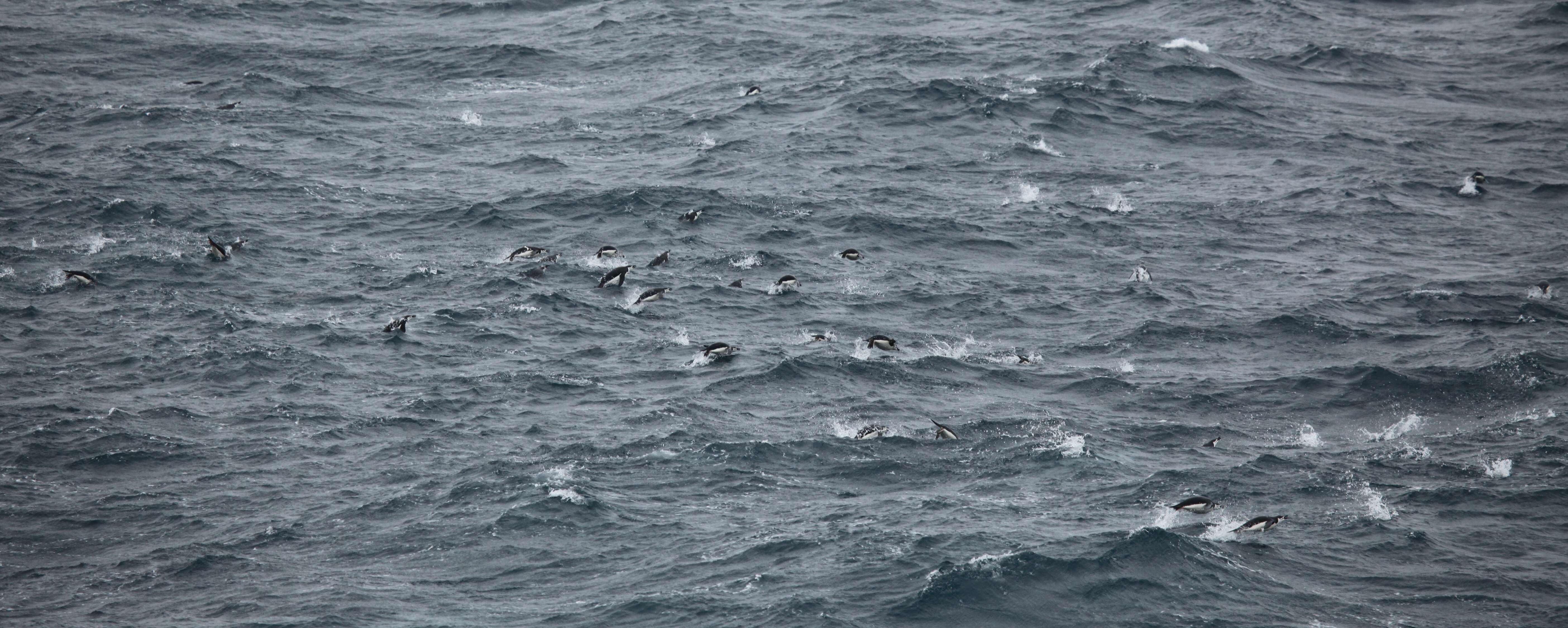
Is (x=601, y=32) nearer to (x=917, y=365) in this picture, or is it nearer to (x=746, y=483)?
(x=917, y=365)

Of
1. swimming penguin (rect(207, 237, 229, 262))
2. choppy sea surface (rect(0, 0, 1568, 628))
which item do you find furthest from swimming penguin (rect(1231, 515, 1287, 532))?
swimming penguin (rect(207, 237, 229, 262))

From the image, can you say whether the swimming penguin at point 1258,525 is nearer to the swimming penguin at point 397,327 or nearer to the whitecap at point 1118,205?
the whitecap at point 1118,205

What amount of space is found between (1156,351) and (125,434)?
22.6 meters

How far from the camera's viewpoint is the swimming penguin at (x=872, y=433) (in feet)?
89.3

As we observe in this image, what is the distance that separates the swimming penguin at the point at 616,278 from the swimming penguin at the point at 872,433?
9705mm

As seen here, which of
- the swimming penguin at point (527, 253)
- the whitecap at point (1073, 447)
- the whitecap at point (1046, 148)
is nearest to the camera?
the whitecap at point (1073, 447)

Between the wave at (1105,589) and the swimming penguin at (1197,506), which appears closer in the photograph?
the wave at (1105,589)

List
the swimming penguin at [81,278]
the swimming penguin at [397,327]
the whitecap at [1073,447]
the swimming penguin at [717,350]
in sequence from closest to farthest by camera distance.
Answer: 1. the whitecap at [1073,447]
2. the swimming penguin at [717,350]
3. the swimming penguin at [397,327]
4. the swimming penguin at [81,278]

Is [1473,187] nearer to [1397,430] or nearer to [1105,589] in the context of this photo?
[1397,430]

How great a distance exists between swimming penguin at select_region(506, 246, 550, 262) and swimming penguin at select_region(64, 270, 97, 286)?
1017cm

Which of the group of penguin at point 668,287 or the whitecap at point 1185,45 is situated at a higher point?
the whitecap at point 1185,45

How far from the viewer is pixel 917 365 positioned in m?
30.7

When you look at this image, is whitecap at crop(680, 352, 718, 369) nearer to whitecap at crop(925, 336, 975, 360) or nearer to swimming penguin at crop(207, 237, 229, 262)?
whitecap at crop(925, 336, 975, 360)

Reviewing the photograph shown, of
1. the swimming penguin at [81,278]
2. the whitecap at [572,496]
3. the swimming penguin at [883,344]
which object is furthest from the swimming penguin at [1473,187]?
the swimming penguin at [81,278]
